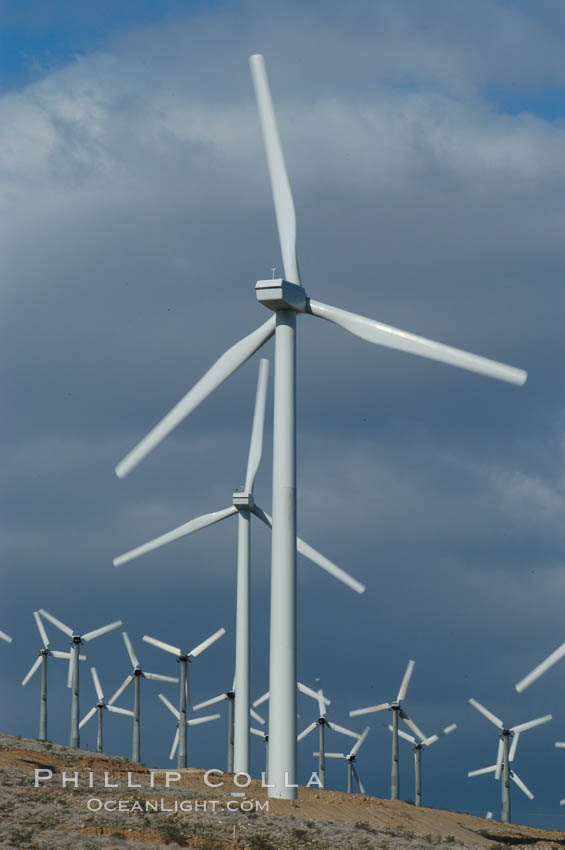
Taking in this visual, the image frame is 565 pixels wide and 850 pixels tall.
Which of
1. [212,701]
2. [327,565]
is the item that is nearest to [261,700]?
[212,701]

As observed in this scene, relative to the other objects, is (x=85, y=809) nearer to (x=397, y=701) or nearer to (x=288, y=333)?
(x=288, y=333)

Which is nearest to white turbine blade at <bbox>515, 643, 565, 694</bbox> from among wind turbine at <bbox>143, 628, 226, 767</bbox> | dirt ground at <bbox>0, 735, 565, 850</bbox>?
dirt ground at <bbox>0, 735, 565, 850</bbox>

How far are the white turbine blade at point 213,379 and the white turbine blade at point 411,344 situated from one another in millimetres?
2378

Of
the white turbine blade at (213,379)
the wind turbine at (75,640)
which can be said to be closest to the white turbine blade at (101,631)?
the wind turbine at (75,640)

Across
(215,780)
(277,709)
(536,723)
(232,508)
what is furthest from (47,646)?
(277,709)

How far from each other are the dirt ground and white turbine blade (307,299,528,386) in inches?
671

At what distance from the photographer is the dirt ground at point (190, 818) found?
4834cm

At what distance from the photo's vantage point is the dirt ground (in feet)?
159

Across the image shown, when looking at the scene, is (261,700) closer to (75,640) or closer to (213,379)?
(75,640)

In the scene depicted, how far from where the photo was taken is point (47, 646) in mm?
144000

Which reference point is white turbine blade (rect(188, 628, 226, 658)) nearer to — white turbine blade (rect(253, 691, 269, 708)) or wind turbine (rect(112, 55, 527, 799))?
white turbine blade (rect(253, 691, 269, 708))

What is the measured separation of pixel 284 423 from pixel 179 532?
1243 inches

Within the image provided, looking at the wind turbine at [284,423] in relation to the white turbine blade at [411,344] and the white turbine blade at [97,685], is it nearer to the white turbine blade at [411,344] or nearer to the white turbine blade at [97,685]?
the white turbine blade at [411,344]

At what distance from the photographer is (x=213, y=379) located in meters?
62.2
